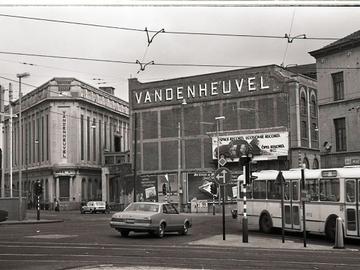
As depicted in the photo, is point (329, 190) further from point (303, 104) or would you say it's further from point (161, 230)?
point (303, 104)

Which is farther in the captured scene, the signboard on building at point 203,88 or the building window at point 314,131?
the signboard on building at point 203,88

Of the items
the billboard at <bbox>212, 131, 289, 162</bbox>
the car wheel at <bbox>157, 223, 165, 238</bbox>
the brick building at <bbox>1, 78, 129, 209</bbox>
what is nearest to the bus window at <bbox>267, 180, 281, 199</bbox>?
the car wheel at <bbox>157, 223, 165, 238</bbox>

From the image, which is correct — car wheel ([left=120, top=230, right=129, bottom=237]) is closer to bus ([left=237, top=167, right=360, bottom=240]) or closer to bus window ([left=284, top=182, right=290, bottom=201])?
bus ([left=237, top=167, right=360, bottom=240])

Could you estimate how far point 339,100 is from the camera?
3956 centimetres

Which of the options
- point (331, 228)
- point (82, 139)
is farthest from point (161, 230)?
point (82, 139)

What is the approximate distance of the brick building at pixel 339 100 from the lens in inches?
1507

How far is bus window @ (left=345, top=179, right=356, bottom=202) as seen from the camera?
69.6 ft

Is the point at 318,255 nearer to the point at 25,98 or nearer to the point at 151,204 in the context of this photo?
the point at 151,204

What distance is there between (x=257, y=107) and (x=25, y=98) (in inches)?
1478

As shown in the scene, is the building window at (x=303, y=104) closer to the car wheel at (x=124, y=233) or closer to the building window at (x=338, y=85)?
the building window at (x=338, y=85)

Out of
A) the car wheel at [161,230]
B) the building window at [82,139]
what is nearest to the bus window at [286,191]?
the car wheel at [161,230]

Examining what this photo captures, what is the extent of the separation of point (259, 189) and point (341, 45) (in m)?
16.7

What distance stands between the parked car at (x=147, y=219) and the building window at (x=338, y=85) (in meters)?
19.8

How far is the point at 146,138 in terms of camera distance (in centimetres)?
Answer: 7112
